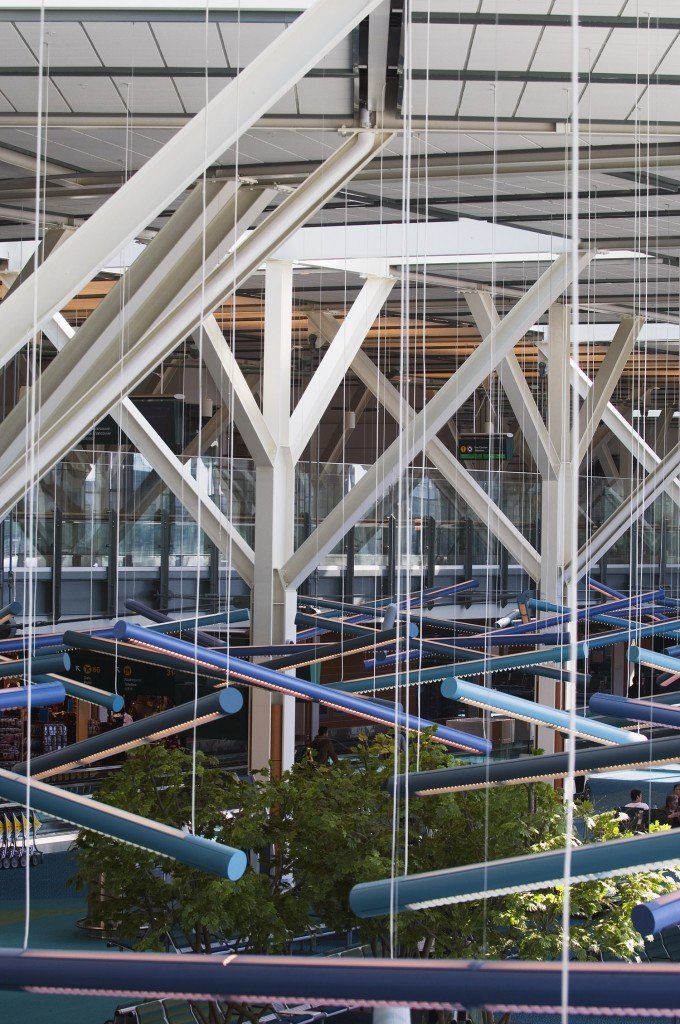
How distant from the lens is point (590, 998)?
2789 millimetres

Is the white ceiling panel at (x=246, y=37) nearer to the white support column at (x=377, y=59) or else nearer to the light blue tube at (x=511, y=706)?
the white support column at (x=377, y=59)

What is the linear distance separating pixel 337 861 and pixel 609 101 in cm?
720

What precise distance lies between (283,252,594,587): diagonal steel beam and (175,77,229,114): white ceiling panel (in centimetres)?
550

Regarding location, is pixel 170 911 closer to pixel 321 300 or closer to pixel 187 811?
pixel 187 811

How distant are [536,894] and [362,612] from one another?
7.84 meters

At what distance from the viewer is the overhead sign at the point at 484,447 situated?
20234 mm

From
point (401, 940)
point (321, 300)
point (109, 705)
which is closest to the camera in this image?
point (109, 705)

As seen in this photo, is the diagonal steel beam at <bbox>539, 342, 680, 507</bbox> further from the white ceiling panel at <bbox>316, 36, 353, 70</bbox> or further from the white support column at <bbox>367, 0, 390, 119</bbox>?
the white ceiling panel at <bbox>316, 36, 353, 70</bbox>

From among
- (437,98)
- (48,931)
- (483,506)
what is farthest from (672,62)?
(48,931)

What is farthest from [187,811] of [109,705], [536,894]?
[536,894]

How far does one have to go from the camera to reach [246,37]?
1017 centimetres

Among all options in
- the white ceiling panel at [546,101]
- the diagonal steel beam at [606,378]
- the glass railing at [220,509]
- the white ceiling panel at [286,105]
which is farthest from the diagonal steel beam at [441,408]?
the white ceiling panel at [286,105]

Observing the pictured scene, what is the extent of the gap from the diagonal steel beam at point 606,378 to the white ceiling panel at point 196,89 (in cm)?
941

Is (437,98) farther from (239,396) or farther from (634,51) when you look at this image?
(239,396)
